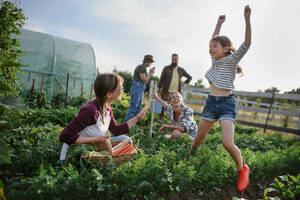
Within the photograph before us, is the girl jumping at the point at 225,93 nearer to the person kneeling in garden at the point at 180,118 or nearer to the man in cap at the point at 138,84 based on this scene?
the person kneeling in garden at the point at 180,118

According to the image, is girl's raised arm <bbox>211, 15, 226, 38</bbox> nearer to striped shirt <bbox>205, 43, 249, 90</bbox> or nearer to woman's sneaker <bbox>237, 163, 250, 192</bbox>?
striped shirt <bbox>205, 43, 249, 90</bbox>

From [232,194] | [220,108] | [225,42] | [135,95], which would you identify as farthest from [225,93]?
[135,95]

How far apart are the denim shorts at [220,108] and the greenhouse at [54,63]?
577 cm

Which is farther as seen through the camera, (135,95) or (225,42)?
(135,95)

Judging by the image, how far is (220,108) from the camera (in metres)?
2.49

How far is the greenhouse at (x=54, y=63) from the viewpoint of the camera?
26.5 ft

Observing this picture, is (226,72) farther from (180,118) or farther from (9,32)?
(9,32)

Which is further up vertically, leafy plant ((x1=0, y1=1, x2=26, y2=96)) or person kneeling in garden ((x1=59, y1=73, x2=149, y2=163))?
leafy plant ((x1=0, y1=1, x2=26, y2=96))

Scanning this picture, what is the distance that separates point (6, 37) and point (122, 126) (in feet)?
4.83

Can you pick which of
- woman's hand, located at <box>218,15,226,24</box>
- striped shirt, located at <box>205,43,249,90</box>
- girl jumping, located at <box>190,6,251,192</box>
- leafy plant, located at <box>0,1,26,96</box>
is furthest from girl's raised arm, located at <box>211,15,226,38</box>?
leafy plant, located at <box>0,1,26,96</box>

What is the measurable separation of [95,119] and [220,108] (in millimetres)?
1392

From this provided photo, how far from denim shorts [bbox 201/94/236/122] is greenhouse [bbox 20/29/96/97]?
18.9ft

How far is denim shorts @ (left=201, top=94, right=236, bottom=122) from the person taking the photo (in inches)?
95.9

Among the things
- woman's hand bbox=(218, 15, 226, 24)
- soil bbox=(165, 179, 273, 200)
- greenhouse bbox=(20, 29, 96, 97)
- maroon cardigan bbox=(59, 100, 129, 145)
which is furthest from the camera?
greenhouse bbox=(20, 29, 96, 97)
